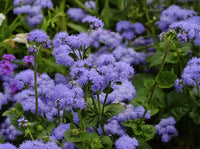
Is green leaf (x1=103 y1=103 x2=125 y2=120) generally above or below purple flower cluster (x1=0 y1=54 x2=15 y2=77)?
below

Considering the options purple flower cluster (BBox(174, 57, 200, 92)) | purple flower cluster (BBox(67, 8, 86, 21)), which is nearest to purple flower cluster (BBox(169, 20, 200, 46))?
purple flower cluster (BBox(174, 57, 200, 92))

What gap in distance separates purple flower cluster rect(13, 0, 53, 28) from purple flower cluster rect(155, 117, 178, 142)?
148 cm

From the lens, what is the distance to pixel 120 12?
365 cm

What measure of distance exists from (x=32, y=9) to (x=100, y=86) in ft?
5.61

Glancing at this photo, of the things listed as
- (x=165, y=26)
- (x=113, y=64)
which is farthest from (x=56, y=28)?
(x=113, y=64)

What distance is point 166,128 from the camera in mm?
2385

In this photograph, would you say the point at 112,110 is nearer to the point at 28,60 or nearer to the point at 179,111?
the point at 179,111

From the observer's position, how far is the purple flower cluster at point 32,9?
3.19 m

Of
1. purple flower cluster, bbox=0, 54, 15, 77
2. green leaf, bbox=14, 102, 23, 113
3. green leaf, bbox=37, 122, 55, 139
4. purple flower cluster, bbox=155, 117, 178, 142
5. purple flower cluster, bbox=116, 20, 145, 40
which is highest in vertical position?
purple flower cluster, bbox=116, 20, 145, 40

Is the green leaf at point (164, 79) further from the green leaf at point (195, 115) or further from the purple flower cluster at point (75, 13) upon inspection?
the purple flower cluster at point (75, 13)

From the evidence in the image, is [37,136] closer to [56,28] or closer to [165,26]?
[165,26]

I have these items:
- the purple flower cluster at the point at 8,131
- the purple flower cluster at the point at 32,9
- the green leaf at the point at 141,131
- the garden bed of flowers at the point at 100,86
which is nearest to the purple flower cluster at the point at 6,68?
the garden bed of flowers at the point at 100,86

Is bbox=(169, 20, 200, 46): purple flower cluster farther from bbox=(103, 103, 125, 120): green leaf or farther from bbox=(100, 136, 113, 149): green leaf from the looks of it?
bbox=(100, 136, 113, 149): green leaf

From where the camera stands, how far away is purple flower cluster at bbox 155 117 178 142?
2.38 meters
